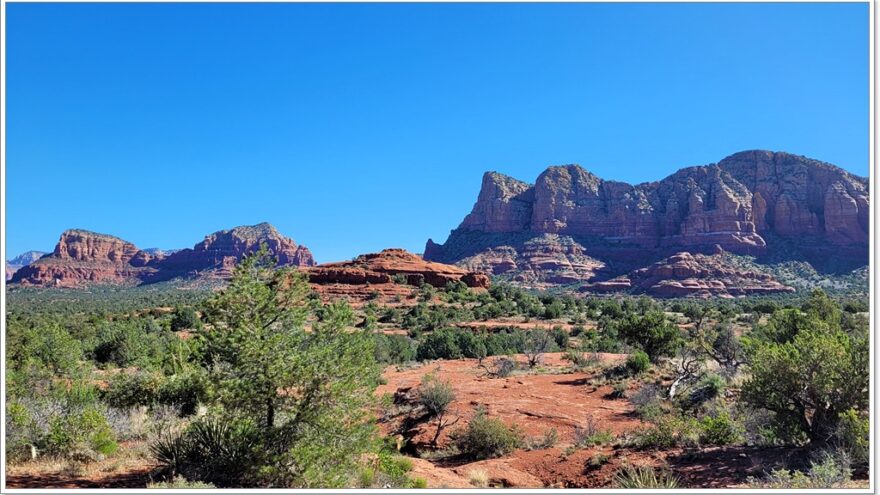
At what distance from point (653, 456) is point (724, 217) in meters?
137

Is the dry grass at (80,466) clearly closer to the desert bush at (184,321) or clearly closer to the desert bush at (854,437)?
the desert bush at (854,437)

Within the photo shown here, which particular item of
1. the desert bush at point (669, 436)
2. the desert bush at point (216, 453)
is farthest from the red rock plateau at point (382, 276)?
the desert bush at point (216, 453)

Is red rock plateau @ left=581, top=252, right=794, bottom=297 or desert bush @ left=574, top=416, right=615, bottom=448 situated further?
red rock plateau @ left=581, top=252, right=794, bottom=297

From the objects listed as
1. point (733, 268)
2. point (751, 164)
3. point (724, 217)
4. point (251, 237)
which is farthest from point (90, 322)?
point (751, 164)

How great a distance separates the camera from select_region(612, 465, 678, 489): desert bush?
893 cm

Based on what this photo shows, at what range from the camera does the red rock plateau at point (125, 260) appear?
508 feet

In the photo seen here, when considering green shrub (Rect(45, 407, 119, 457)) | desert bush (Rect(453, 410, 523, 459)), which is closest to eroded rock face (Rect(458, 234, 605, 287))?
desert bush (Rect(453, 410, 523, 459))

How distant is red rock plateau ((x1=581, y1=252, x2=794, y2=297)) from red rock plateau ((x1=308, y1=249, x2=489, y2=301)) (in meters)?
44.1

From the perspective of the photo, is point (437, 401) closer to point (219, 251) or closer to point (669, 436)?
point (669, 436)

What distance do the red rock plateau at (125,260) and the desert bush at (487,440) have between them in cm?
14226

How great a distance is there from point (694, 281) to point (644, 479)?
10050cm

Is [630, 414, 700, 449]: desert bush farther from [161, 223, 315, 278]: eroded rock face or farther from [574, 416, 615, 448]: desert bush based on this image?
[161, 223, 315, 278]: eroded rock face

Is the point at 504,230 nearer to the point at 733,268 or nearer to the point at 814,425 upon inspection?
the point at 733,268

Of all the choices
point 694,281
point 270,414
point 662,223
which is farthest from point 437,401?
point 662,223
